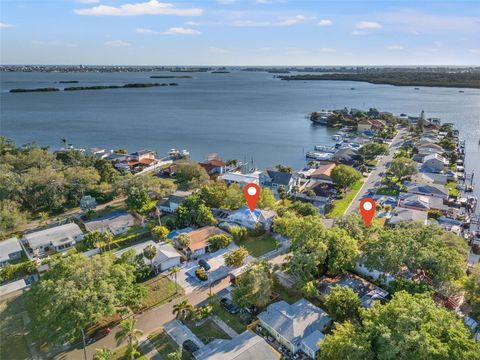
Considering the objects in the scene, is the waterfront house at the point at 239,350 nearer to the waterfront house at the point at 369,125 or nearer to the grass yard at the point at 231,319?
the grass yard at the point at 231,319

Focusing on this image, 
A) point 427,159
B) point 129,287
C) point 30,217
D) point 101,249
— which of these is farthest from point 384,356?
point 427,159

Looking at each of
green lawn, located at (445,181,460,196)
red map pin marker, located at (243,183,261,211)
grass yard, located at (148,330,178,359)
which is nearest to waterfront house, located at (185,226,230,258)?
red map pin marker, located at (243,183,261,211)

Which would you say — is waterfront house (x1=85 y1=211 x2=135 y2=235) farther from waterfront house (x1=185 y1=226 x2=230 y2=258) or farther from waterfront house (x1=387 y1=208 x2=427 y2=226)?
waterfront house (x1=387 y1=208 x2=427 y2=226)

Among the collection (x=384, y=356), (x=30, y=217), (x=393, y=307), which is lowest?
(x=30, y=217)

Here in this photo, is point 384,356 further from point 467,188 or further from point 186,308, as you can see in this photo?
point 467,188

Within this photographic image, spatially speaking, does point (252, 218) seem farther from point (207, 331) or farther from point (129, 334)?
point (129, 334)

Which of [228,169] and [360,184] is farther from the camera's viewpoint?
[228,169]

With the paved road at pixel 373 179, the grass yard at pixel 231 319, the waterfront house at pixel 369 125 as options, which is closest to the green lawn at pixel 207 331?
the grass yard at pixel 231 319
